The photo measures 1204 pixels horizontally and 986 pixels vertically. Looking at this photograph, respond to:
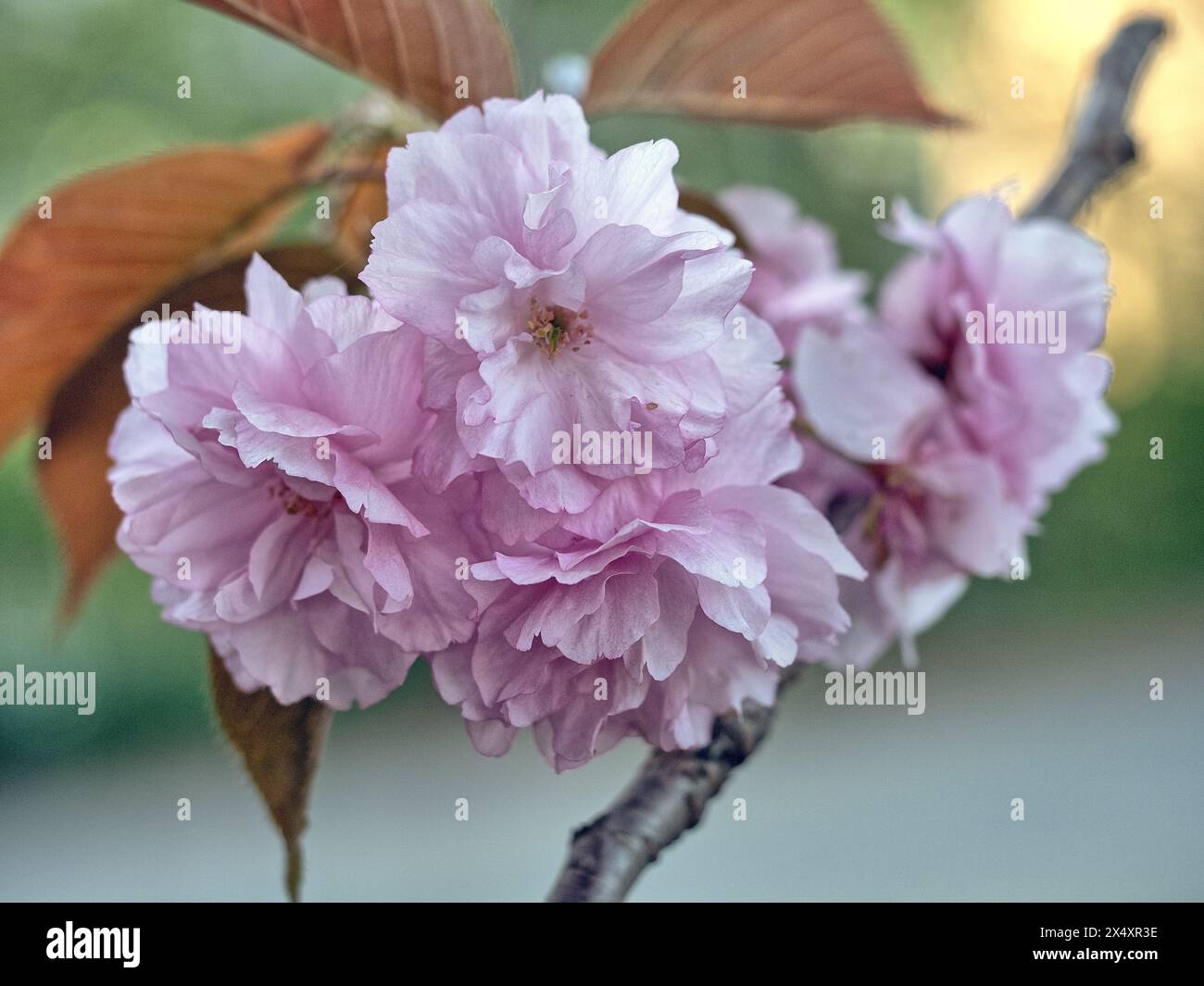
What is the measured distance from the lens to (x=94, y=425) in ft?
1.21

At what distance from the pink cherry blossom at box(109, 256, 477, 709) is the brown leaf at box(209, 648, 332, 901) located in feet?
0.08

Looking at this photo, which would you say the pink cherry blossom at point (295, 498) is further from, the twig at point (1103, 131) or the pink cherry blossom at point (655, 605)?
the twig at point (1103, 131)

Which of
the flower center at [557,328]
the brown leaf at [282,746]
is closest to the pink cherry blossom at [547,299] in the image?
the flower center at [557,328]

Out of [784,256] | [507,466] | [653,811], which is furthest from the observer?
[784,256]

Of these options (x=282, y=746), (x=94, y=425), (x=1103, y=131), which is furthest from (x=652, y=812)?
(x=1103, y=131)

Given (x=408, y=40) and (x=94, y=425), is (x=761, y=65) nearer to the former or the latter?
(x=408, y=40)

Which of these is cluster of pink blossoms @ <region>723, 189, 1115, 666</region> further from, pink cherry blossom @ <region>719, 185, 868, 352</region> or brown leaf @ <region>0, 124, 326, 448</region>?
brown leaf @ <region>0, 124, 326, 448</region>

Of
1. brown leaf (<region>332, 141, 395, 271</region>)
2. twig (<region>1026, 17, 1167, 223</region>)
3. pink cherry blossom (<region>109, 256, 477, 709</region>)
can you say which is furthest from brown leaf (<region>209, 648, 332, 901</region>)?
twig (<region>1026, 17, 1167, 223</region>)

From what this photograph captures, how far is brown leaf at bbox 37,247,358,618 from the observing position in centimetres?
34

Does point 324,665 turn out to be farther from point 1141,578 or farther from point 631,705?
point 1141,578

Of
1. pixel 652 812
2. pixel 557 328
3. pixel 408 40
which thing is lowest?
pixel 652 812

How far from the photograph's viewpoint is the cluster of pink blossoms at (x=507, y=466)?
214mm

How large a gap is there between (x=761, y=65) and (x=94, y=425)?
0.83 ft

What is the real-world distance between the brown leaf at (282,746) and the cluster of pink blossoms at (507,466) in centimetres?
3
